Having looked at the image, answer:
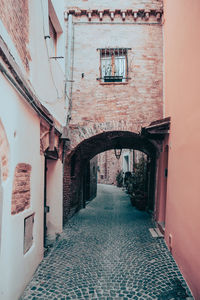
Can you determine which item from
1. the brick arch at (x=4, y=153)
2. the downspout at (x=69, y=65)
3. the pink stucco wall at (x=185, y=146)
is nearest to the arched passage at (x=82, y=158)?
the downspout at (x=69, y=65)

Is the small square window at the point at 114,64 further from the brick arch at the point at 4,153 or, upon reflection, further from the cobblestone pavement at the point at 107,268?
the brick arch at the point at 4,153

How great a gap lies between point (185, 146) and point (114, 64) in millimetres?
4064

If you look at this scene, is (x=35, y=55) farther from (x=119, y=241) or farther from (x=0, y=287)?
(x=119, y=241)

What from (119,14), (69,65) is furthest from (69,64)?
(119,14)

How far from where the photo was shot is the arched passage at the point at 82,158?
6.90 metres

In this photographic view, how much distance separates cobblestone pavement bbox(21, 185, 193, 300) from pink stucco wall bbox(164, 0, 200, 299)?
1.21 feet

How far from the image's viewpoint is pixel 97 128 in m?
6.54

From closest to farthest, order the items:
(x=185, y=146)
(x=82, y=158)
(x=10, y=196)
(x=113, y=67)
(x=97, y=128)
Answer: (x=10, y=196)
(x=185, y=146)
(x=97, y=128)
(x=113, y=67)
(x=82, y=158)

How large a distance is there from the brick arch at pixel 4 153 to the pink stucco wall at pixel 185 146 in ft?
8.27

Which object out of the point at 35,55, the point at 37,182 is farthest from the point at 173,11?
the point at 37,182

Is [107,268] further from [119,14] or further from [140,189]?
[119,14]

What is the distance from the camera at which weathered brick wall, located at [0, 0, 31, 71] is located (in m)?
A: 2.81

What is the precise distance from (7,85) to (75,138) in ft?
12.8

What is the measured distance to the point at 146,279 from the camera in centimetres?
371
